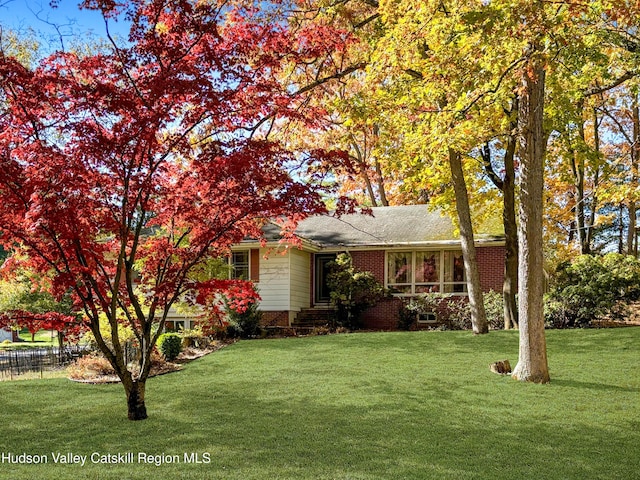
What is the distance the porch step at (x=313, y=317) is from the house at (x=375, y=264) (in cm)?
4

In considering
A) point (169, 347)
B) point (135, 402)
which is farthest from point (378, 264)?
point (135, 402)

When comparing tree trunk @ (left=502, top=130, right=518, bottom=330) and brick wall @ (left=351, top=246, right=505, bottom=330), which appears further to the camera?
brick wall @ (left=351, top=246, right=505, bottom=330)

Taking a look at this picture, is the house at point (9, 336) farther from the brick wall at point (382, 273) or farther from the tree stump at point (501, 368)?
the tree stump at point (501, 368)

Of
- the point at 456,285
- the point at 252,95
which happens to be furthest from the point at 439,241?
the point at 252,95

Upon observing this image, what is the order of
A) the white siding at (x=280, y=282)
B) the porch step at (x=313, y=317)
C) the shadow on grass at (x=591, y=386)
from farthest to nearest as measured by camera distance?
the white siding at (x=280, y=282) → the porch step at (x=313, y=317) → the shadow on grass at (x=591, y=386)

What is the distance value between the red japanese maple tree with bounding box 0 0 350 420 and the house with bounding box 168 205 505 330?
10.7 metres

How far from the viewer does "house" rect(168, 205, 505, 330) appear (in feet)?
59.0

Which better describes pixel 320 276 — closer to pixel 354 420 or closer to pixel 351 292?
pixel 351 292

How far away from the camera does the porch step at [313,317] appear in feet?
59.5

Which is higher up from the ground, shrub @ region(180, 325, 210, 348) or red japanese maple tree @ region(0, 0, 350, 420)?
red japanese maple tree @ region(0, 0, 350, 420)

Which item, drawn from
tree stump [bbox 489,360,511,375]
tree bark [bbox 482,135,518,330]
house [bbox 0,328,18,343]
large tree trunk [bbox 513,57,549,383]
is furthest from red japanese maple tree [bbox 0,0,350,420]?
house [bbox 0,328,18,343]

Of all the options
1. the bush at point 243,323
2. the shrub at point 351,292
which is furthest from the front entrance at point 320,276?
the bush at point 243,323

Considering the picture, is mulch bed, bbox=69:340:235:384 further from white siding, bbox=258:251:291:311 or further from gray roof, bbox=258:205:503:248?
gray roof, bbox=258:205:503:248

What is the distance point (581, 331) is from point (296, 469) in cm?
1061
